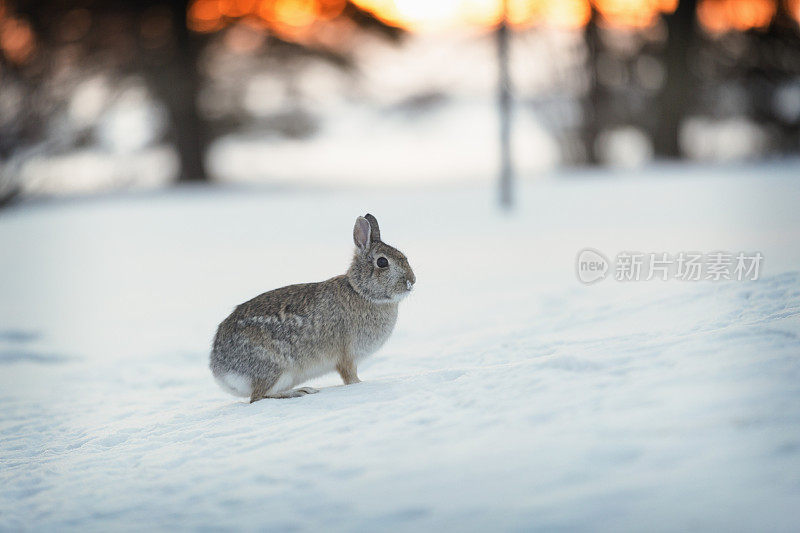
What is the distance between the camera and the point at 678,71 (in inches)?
966

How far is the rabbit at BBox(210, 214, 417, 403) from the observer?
5.00 metres

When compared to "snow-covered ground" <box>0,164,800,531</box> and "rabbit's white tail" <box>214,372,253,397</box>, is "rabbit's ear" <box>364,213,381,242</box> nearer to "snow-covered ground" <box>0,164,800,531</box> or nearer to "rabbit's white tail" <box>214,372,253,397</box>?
"snow-covered ground" <box>0,164,800,531</box>

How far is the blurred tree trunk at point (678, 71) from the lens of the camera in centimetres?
2439

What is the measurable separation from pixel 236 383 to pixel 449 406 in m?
1.58

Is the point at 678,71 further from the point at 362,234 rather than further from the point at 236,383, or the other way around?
the point at 236,383

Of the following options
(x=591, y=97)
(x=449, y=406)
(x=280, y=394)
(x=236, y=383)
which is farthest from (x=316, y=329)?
(x=591, y=97)

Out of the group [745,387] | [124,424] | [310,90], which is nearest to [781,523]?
[745,387]

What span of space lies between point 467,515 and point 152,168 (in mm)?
21722

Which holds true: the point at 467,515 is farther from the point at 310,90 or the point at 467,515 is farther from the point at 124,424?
the point at 310,90

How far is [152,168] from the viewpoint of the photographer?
23125 millimetres
